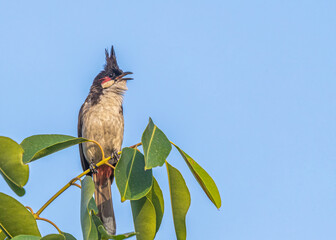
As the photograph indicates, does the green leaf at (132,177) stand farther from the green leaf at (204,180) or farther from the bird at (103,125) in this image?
the bird at (103,125)

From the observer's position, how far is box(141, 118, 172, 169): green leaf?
6.36ft

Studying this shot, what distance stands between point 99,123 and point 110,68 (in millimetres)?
916

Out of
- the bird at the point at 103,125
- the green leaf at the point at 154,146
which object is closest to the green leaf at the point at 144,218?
the green leaf at the point at 154,146

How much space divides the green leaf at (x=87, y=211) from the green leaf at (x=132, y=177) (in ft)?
0.53

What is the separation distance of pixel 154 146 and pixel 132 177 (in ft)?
0.61

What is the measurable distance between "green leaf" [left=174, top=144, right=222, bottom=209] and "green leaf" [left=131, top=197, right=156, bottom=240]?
27 cm

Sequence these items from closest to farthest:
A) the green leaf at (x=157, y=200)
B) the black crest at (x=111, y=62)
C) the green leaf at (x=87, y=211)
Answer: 1. the green leaf at (x=87, y=211)
2. the green leaf at (x=157, y=200)
3. the black crest at (x=111, y=62)

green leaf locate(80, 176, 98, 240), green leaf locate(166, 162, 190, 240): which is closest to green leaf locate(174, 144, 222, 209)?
green leaf locate(166, 162, 190, 240)

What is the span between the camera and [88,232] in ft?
6.18

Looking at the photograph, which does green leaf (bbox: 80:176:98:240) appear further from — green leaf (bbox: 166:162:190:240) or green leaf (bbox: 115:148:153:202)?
green leaf (bbox: 166:162:190:240)

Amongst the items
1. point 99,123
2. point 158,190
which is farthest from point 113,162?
point 158,190

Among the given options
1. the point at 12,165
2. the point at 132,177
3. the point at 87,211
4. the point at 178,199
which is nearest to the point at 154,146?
the point at 132,177

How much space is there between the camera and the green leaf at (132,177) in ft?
6.56

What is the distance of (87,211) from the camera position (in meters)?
2.00
